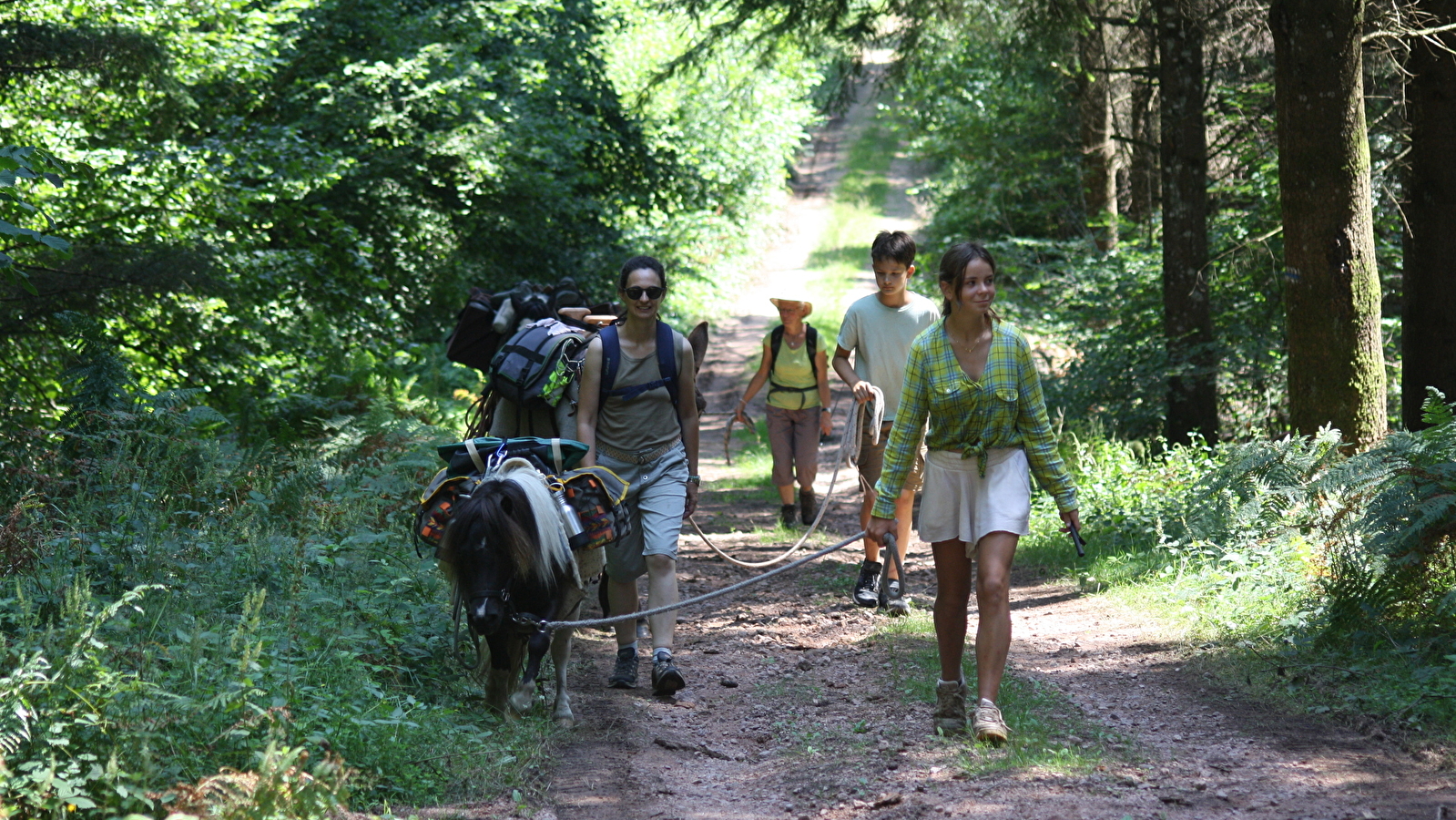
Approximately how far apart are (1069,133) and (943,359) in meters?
16.6

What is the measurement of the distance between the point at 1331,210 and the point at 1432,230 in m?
1.03

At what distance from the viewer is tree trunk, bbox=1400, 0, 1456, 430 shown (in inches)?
298

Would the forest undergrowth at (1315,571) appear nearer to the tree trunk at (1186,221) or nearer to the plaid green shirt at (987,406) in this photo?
the plaid green shirt at (987,406)

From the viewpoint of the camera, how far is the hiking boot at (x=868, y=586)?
7566mm

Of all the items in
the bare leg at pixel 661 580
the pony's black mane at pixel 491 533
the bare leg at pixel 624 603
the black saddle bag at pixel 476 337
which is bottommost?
the bare leg at pixel 624 603

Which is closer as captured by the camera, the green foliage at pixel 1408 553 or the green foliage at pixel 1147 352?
the green foliage at pixel 1408 553

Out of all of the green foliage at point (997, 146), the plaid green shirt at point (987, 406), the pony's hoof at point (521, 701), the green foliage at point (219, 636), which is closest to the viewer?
the green foliage at point (219, 636)

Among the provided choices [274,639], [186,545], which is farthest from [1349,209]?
[186,545]

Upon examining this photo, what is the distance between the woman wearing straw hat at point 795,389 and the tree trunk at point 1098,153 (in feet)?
23.7

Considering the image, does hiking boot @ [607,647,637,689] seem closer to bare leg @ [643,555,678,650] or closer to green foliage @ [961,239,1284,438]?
bare leg @ [643,555,678,650]

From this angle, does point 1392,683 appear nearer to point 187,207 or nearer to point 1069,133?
point 187,207

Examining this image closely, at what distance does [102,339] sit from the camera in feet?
27.8

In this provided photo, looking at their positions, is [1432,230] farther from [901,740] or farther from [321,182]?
[321,182]

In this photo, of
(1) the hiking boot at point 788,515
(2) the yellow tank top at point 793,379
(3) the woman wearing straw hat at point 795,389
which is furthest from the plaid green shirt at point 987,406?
(1) the hiking boot at point 788,515
